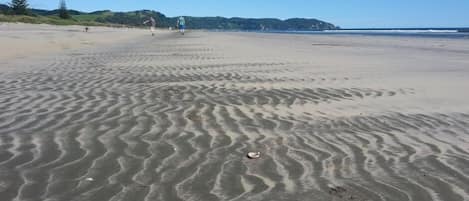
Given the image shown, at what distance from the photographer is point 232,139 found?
6336mm

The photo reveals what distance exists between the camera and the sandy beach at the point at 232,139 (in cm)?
450

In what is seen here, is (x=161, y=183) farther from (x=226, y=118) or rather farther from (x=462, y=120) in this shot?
(x=462, y=120)

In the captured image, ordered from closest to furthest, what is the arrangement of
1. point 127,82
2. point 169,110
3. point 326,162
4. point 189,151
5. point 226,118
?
1. point 326,162
2. point 189,151
3. point 226,118
4. point 169,110
5. point 127,82

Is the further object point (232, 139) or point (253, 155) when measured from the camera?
point (232, 139)

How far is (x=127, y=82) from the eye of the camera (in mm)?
12062

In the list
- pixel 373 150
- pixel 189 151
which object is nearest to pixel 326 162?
pixel 373 150

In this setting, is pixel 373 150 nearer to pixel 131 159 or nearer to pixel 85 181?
→ pixel 131 159

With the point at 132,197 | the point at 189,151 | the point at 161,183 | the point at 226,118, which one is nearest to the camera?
the point at 132,197

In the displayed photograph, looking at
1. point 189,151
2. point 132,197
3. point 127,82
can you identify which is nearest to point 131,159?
point 189,151

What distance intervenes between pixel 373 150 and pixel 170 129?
2345 millimetres

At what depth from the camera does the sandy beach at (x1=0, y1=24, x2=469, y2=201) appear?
14.8ft

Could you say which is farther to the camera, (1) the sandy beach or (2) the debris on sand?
(2) the debris on sand

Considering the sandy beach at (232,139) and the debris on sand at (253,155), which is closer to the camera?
the sandy beach at (232,139)

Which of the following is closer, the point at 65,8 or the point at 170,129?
the point at 170,129
